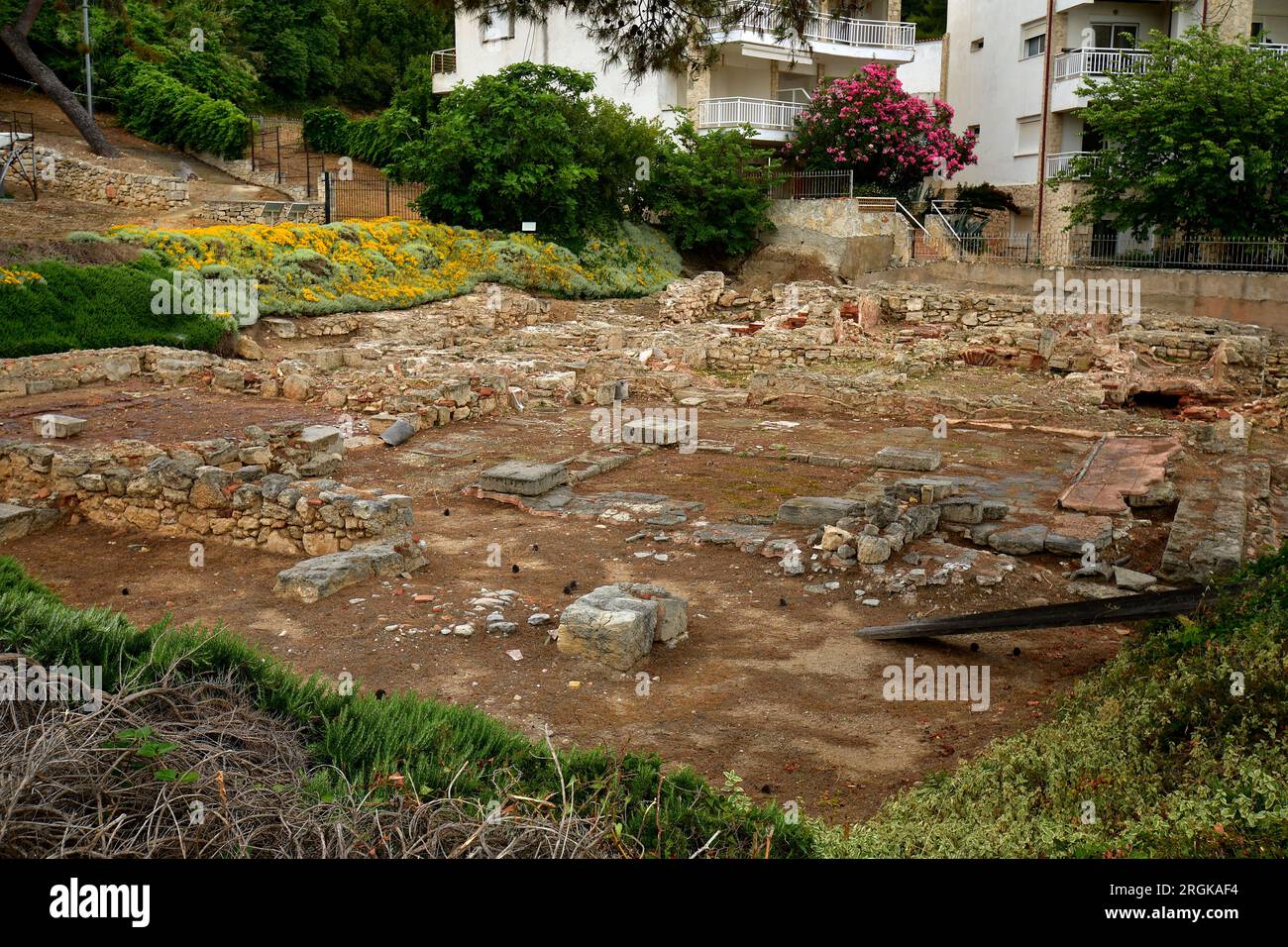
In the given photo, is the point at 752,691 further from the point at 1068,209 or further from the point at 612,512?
the point at 1068,209

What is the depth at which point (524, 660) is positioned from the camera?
295 inches

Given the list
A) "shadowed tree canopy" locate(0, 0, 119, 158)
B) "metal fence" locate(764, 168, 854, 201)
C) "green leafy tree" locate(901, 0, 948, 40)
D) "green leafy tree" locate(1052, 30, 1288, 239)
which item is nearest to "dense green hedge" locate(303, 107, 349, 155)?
"shadowed tree canopy" locate(0, 0, 119, 158)

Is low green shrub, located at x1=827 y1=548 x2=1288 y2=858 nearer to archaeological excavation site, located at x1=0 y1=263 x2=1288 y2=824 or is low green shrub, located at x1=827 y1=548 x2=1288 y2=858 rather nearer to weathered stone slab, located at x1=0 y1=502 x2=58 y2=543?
archaeological excavation site, located at x1=0 y1=263 x2=1288 y2=824

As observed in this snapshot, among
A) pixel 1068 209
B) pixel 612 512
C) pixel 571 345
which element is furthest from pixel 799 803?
pixel 1068 209

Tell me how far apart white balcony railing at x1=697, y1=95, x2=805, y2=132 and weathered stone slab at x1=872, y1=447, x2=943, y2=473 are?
20.0 m

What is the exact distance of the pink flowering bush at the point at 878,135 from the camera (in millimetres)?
29969

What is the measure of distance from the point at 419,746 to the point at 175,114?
3130 centimetres

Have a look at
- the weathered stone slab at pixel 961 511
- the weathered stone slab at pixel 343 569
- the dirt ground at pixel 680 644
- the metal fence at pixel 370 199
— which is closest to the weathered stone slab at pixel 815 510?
the dirt ground at pixel 680 644

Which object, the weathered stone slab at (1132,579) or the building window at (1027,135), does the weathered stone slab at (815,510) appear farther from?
the building window at (1027,135)

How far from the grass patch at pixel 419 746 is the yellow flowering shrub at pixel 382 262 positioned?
52.9 feet

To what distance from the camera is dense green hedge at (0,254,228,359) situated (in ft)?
56.0

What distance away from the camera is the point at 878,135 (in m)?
29.8

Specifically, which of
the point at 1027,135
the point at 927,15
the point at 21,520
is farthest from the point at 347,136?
Result: the point at 21,520

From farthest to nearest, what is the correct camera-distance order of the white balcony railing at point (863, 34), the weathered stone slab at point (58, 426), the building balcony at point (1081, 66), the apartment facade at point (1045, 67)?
the white balcony railing at point (863, 34) → the building balcony at point (1081, 66) → the apartment facade at point (1045, 67) → the weathered stone slab at point (58, 426)
